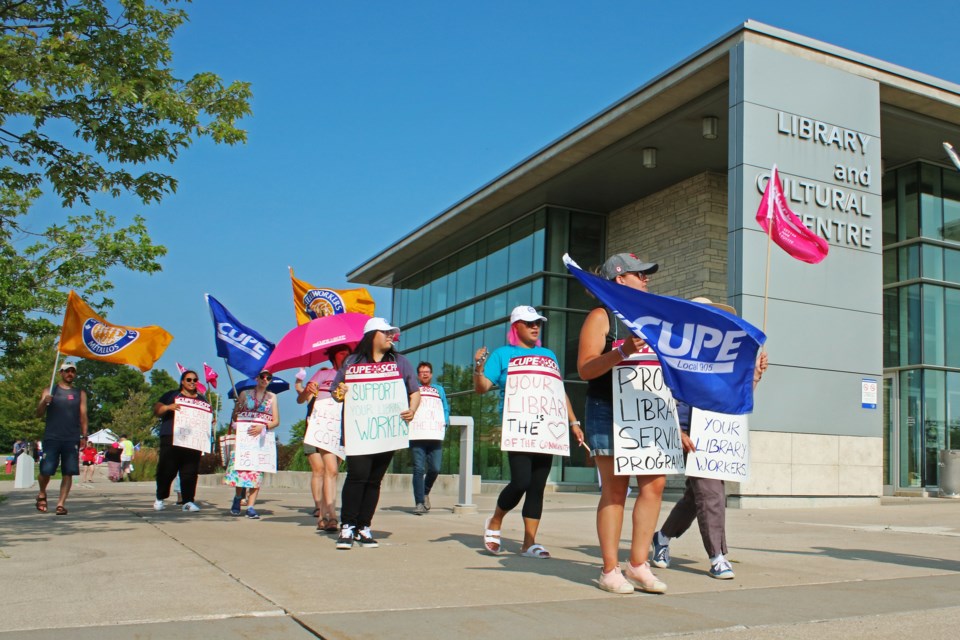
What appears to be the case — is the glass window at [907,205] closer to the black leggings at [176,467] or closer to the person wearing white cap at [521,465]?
the black leggings at [176,467]

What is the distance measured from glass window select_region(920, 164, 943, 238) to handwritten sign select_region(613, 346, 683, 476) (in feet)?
57.9

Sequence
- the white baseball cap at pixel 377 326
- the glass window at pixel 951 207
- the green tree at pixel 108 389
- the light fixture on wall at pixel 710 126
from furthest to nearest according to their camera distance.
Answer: the green tree at pixel 108 389 < the glass window at pixel 951 207 < the light fixture on wall at pixel 710 126 < the white baseball cap at pixel 377 326

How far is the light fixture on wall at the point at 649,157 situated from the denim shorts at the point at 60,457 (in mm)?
13049

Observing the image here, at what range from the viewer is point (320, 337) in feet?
29.9

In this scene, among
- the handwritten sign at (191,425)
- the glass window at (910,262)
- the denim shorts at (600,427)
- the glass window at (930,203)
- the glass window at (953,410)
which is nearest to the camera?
the denim shorts at (600,427)

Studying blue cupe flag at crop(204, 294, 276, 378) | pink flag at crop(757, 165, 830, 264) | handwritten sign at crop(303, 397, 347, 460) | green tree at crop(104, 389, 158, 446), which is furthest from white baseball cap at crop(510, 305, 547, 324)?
green tree at crop(104, 389, 158, 446)

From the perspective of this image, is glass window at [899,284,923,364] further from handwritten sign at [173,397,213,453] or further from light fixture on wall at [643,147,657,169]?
handwritten sign at [173,397,213,453]

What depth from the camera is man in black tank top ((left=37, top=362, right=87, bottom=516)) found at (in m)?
11.4

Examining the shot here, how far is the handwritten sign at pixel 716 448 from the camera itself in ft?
19.5

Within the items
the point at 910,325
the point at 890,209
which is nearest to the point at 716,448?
the point at 910,325

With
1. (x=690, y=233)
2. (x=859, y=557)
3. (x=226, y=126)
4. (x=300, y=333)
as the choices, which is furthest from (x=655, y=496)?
(x=690, y=233)

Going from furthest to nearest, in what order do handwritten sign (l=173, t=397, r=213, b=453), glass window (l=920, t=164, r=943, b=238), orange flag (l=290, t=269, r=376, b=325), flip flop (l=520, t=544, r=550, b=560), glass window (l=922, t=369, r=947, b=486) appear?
glass window (l=920, t=164, r=943, b=238) < glass window (l=922, t=369, r=947, b=486) < orange flag (l=290, t=269, r=376, b=325) < handwritten sign (l=173, t=397, r=213, b=453) < flip flop (l=520, t=544, r=550, b=560)

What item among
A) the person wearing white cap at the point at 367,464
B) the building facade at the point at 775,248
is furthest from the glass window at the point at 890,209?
the person wearing white cap at the point at 367,464

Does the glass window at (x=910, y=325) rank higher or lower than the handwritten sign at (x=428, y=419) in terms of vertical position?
higher
